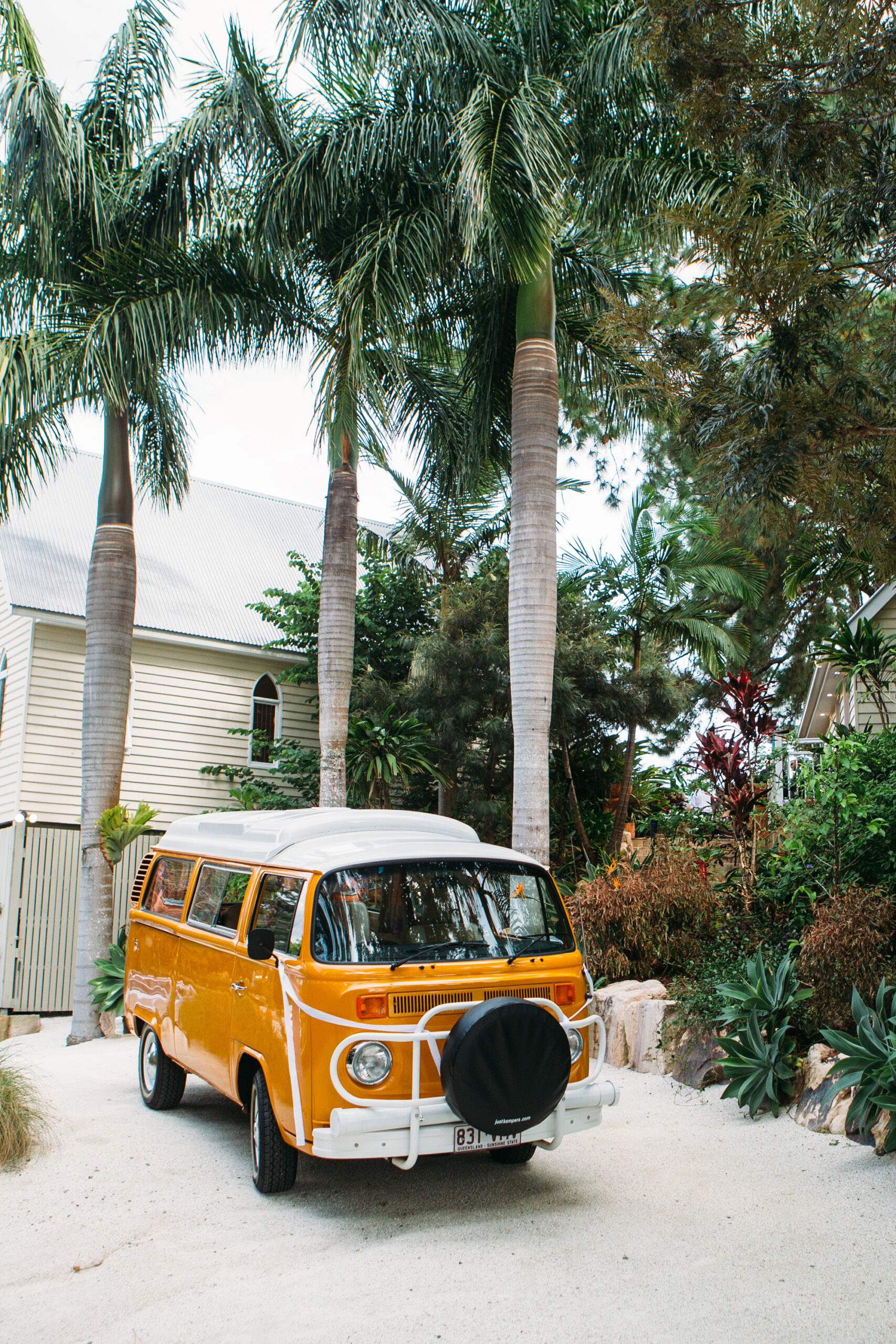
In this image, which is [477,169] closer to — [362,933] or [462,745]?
[362,933]

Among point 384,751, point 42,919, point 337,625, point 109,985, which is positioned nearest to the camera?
point 109,985

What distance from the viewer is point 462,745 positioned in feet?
52.7

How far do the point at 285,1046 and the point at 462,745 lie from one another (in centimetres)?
1121

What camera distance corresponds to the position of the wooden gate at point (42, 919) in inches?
563

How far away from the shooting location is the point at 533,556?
1028 centimetres

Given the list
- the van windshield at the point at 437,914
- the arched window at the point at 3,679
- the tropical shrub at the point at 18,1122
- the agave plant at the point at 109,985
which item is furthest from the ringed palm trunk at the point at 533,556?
the arched window at the point at 3,679

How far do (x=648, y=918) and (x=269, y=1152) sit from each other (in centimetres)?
481

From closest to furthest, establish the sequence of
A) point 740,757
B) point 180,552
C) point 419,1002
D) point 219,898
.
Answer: point 419,1002, point 219,898, point 740,757, point 180,552

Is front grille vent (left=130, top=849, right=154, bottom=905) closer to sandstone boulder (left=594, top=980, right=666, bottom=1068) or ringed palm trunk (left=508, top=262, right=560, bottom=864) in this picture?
ringed palm trunk (left=508, top=262, right=560, bottom=864)

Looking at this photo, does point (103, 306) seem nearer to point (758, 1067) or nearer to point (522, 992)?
point (522, 992)

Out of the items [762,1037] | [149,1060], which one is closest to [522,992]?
[762,1037]

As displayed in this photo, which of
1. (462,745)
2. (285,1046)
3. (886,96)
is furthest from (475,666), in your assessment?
(285,1046)

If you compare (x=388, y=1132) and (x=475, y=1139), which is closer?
(x=388, y=1132)

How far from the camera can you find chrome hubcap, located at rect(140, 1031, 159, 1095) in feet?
24.6
